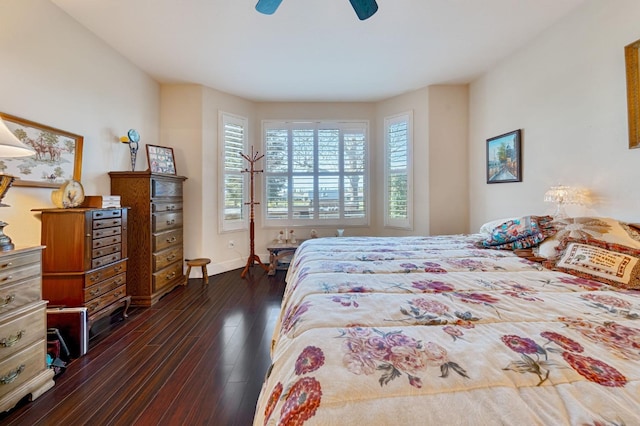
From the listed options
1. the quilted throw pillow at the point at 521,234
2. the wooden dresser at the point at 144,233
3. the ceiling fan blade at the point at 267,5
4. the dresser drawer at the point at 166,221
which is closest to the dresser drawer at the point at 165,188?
the wooden dresser at the point at 144,233

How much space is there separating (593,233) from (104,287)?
3.83 metres

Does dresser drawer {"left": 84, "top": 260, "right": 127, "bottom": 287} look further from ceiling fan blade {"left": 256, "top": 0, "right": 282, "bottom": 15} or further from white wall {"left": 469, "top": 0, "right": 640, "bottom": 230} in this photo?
white wall {"left": 469, "top": 0, "right": 640, "bottom": 230}

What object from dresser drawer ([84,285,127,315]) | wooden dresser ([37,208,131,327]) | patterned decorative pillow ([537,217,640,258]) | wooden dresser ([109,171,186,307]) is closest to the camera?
patterned decorative pillow ([537,217,640,258])

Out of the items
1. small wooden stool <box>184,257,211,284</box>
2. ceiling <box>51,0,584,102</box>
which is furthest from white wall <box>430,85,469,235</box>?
small wooden stool <box>184,257,211,284</box>

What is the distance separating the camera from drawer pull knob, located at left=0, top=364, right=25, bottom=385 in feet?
4.75


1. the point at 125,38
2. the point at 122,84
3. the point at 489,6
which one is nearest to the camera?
the point at 489,6

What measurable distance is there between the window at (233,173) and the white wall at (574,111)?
3.70 meters

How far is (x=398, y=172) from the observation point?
14.5 ft

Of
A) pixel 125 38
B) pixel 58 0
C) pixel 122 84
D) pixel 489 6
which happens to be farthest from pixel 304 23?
pixel 122 84

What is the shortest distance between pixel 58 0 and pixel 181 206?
2253 millimetres

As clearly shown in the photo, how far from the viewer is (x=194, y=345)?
2.18 m

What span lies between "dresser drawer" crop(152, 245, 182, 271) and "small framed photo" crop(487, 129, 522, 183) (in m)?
4.23

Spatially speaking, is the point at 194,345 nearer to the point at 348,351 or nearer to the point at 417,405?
the point at 348,351

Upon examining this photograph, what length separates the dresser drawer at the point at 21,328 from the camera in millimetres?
1482
